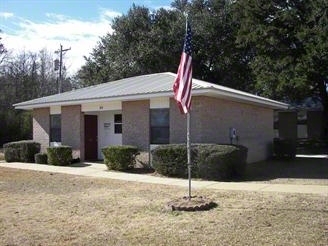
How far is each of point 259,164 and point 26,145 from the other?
11.1 m

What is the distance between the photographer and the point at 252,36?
33.2 meters

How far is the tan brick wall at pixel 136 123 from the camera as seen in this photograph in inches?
801

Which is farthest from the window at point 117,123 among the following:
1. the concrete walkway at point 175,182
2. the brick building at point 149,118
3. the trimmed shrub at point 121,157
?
the trimmed shrub at point 121,157

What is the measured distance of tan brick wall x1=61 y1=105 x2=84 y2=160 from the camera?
23453mm

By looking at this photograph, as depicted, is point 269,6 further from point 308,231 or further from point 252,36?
point 308,231

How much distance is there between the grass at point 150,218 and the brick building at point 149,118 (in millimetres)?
5556

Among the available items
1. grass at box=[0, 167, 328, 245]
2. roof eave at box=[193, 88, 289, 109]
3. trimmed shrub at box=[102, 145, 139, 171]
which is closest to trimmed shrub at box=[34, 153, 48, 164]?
trimmed shrub at box=[102, 145, 139, 171]

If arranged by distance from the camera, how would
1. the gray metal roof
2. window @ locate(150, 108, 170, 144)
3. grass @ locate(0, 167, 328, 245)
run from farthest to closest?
1. window @ locate(150, 108, 170, 144)
2. the gray metal roof
3. grass @ locate(0, 167, 328, 245)

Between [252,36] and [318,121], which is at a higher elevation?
[252,36]

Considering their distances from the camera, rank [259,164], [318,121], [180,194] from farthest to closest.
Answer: [318,121] → [259,164] → [180,194]

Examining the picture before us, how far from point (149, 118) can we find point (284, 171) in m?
5.61

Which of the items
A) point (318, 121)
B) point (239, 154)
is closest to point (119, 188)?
point (239, 154)

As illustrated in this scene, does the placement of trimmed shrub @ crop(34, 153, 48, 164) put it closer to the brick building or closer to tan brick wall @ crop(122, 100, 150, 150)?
the brick building

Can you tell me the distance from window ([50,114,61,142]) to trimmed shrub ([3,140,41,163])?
833mm
